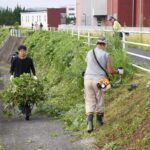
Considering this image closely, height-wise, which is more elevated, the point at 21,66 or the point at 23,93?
the point at 21,66

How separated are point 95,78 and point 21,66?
369 centimetres

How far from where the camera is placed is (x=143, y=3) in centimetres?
5934

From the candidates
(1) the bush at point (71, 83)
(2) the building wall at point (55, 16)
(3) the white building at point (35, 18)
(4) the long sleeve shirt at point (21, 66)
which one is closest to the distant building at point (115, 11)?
(2) the building wall at point (55, 16)

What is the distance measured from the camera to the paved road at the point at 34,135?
9643 mm

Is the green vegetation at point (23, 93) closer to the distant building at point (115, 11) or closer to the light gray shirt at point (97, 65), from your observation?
the light gray shirt at point (97, 65)

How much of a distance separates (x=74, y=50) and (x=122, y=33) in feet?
17.6

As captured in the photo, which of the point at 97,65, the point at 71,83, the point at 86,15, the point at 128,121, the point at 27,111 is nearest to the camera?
the point at 128,121

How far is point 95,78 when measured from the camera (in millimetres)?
10023

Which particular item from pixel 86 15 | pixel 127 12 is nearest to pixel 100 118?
pixel 127 12

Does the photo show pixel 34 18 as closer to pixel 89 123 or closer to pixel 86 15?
pixel 86 15

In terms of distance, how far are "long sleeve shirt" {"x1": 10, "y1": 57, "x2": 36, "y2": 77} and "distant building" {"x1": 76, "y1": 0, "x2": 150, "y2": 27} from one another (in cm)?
3483

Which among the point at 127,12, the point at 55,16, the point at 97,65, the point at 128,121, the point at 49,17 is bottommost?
the point at 128,121

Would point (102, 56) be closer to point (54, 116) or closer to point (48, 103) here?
point (54, 116)

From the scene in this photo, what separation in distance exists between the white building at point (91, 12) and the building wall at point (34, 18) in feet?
63.2
